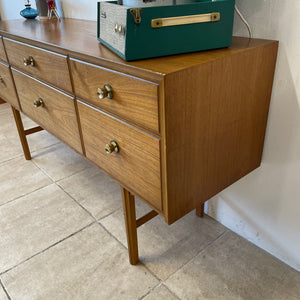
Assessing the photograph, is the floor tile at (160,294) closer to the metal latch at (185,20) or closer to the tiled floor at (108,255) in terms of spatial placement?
the tiled floor at (108,255)

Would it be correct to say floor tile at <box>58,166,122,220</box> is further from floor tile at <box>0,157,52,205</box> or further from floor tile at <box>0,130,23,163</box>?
floor tile at <box>0,130,23,163</box>

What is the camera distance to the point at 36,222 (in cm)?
151

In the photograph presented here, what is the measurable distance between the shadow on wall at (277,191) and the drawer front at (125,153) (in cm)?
49

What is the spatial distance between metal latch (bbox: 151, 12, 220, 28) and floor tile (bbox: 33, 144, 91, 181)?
133cm

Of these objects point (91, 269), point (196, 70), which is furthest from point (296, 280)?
point (196, 70)

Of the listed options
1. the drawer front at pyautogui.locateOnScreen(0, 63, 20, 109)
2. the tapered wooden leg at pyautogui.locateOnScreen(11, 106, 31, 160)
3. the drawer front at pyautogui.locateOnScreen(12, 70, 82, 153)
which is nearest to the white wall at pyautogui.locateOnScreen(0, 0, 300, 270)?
the drawer front at pyautogui.locateOnScreen(12, 70, 82, 153)

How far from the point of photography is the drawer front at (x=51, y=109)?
3.84 ft

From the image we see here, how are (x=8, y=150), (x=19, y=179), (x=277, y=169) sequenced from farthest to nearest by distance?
(x=8, y=150)
(x=19, y=179)
(x=277, y=169)

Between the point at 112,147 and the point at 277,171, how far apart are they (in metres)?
0.61

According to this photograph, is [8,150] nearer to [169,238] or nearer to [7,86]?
[7,86]

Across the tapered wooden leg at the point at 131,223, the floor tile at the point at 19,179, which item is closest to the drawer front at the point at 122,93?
the tapered wooden leg at the point at 131,223

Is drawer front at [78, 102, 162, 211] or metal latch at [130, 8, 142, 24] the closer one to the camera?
metal latch at [130, 8, 142, 24]

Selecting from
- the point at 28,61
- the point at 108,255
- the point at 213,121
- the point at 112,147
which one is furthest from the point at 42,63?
the point at 108,255

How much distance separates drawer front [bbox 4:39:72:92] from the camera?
107cm
